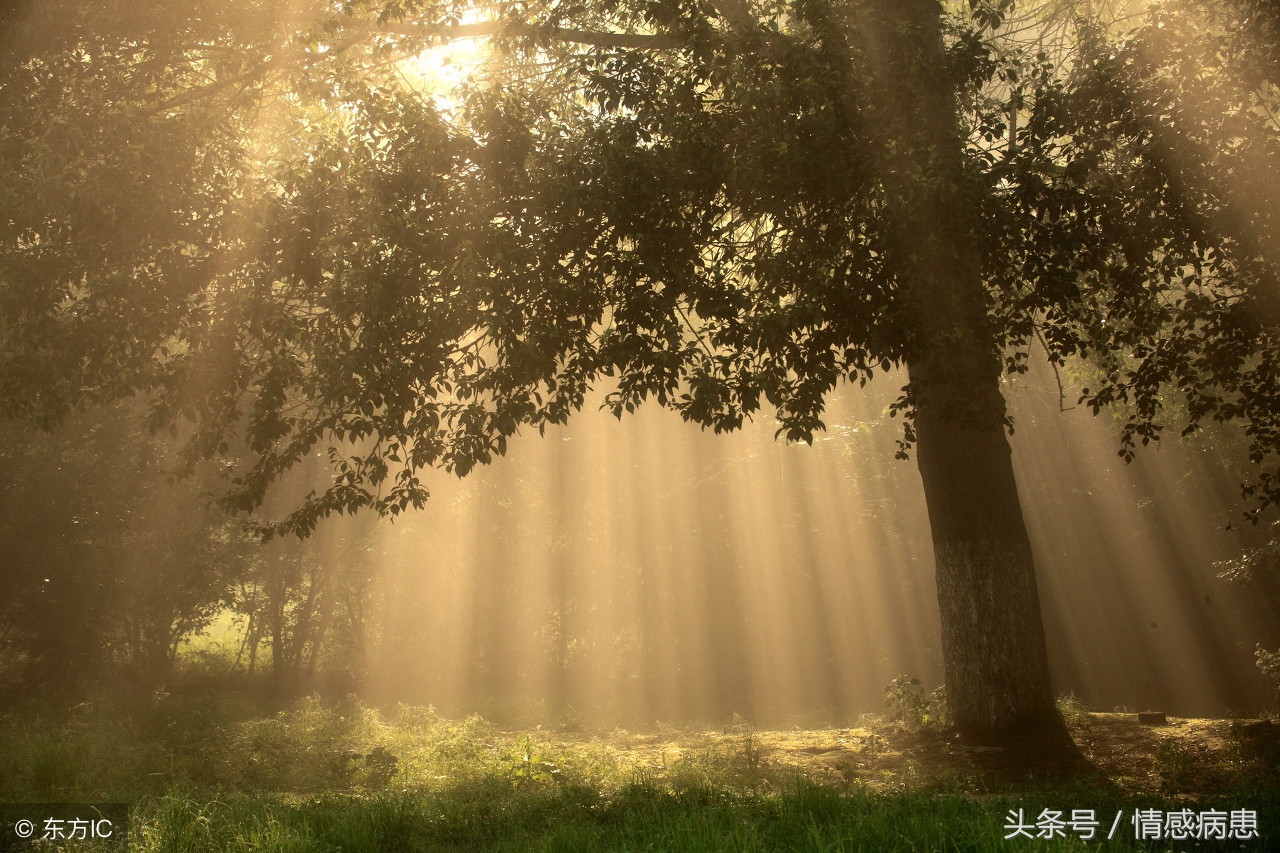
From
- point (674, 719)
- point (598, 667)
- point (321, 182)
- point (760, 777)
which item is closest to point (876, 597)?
point (674, 719)

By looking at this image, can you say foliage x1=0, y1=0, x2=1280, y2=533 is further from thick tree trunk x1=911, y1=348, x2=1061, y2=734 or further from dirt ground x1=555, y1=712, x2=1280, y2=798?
dirt ground x1=555, y1=712, x2=1280, y2=798

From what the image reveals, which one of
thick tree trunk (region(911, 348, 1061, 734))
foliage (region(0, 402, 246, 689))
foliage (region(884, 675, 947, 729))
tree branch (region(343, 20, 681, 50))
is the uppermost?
tree branch (region(343, 20, 681, 50))

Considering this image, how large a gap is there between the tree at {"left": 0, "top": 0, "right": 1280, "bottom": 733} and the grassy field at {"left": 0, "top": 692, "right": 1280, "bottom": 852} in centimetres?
146

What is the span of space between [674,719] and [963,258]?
18.2 metres

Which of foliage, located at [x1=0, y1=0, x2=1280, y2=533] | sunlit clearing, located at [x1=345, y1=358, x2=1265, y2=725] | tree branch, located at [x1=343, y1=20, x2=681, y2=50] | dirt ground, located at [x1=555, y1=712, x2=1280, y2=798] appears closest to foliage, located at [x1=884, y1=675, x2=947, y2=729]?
dirt ground, located at [x1=555, y1=712, x2=1280, y2=798]

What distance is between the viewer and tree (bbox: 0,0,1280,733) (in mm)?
7797

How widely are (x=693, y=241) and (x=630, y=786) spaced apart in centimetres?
481

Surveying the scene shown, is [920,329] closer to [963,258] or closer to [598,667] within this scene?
[963,258]

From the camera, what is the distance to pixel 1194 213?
832 centimetres

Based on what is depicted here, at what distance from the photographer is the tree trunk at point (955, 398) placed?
7488 millimetres

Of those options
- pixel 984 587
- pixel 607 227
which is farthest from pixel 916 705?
pixel 607 227

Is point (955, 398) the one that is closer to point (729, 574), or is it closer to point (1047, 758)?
point (1047, 758)

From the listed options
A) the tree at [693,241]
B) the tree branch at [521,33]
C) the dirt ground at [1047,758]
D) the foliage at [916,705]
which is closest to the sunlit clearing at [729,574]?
the foliage at [916,705]

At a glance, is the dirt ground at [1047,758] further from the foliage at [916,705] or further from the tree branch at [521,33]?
the tree branch at [521,33]
